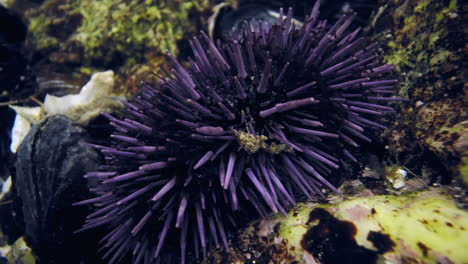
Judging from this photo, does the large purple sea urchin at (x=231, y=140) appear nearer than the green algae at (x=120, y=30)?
Yes

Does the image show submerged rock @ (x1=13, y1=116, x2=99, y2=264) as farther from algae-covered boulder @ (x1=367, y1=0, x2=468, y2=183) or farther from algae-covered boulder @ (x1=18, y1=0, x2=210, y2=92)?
algae-covered boulder @ (x1=367, y1=0, x2=468, y2=183)

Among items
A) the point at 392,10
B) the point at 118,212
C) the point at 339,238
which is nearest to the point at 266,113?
the point at 339,238

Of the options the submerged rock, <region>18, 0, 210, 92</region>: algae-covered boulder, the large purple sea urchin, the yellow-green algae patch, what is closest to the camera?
the yellow-green algae patch

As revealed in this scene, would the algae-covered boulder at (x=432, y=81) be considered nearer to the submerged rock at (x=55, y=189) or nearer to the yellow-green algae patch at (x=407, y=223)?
the yellow-green algae patch at (x=407, y=223)

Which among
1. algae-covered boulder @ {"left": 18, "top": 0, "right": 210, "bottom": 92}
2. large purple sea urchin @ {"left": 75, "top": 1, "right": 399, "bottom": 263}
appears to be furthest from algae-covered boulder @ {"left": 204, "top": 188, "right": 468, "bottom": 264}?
algae-covered boulder @ {"left": 18, "top": 0, "right": 210, "bottom": 92}

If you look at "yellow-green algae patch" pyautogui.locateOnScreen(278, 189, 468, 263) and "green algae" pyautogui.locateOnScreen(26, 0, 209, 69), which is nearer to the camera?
"yellow-green algae patch" pyautogui.locateOnScreen(278, 189, 468, 263)

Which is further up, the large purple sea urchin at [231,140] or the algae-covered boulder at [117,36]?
the algae-covered boulder at [117,36]

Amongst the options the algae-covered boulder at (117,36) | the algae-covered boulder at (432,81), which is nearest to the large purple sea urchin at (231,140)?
the algae-covered boulder at (432,81)

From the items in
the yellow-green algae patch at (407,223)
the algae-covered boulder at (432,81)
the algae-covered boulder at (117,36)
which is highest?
the algae-covered boulder at (117,36)
